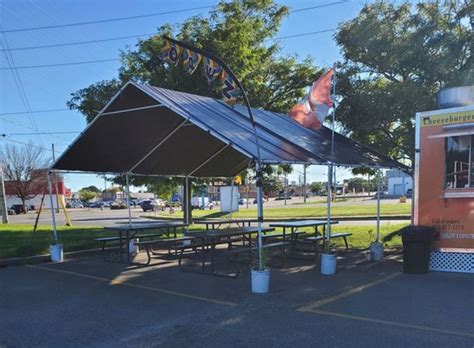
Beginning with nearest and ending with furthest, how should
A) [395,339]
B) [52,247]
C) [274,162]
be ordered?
[395,339] < [274,162] < [52,247]

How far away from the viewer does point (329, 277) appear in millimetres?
8805

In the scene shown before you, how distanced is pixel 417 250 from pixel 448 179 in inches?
65.0

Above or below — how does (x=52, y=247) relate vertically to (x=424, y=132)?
below

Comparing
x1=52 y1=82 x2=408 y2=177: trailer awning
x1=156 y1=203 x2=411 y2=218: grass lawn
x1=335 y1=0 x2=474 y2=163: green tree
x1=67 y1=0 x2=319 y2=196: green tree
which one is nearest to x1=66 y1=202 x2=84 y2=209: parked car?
x1=156 y1=203 x2=411 y2=218: grass lawn

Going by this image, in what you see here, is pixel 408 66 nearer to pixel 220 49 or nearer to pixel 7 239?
pixel 220 49

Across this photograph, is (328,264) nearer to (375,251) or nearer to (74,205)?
(375,251)

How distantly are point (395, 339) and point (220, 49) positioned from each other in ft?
45.7

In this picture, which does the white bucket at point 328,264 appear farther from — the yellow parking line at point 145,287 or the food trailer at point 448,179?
the yellow parking line at point 145,287

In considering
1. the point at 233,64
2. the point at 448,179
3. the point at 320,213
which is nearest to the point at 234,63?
the point at 233,64

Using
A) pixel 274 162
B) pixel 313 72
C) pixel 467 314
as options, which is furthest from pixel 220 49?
pixel 467 314

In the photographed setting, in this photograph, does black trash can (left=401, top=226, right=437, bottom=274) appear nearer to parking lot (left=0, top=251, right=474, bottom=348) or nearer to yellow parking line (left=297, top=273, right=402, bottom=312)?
parking lot (left=0, top=251, right=474, bottom=348)

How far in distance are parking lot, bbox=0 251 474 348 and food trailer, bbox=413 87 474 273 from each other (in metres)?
0.62

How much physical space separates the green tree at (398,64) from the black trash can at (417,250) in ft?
13.0


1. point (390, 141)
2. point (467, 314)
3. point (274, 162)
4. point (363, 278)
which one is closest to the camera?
point (467, 314)
